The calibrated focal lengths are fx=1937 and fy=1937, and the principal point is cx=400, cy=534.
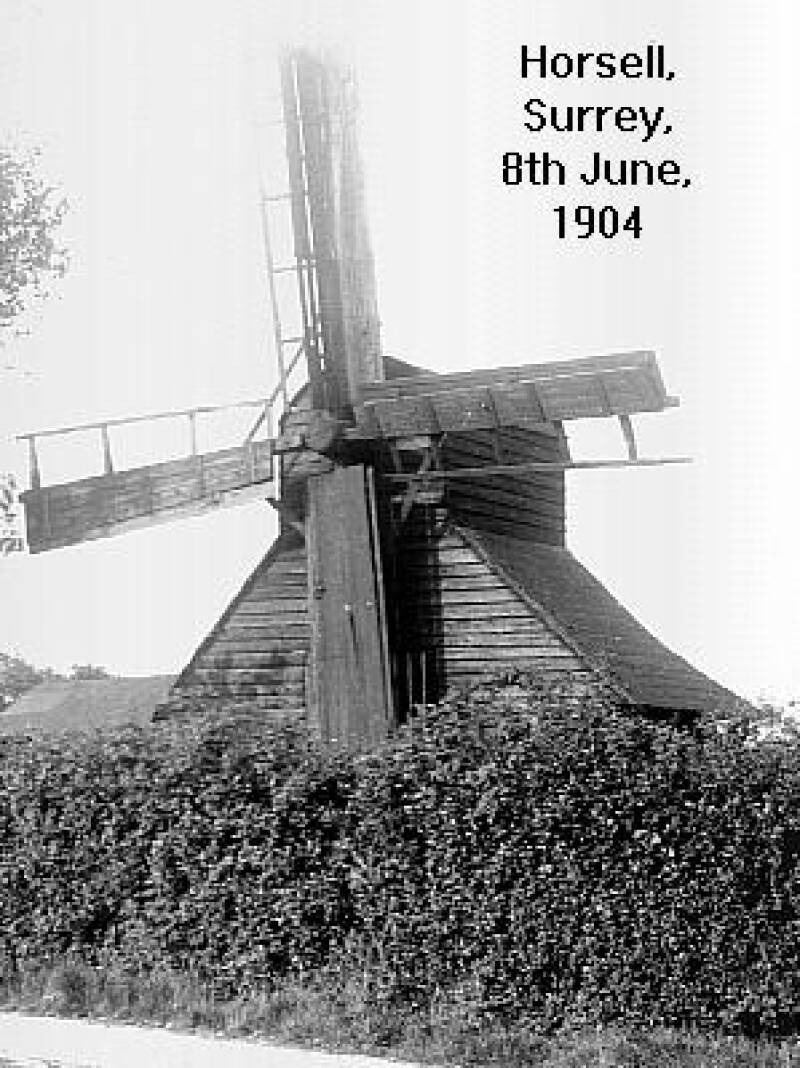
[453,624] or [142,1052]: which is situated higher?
[453,624]

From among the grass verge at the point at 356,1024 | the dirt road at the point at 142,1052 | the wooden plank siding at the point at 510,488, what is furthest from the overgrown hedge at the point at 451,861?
the wooden plank siding at the point at 510,488

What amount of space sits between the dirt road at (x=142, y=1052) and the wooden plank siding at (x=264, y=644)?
353 inches

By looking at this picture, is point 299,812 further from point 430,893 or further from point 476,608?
point 476,608

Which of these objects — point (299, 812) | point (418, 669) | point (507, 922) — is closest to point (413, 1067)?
point (507, 922)

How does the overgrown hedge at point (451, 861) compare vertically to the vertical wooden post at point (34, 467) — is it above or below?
below

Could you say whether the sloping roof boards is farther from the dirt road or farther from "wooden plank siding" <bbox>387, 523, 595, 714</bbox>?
the dirt road

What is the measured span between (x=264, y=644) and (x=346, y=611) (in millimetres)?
2321

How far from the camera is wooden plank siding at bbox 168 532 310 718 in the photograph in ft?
73.7

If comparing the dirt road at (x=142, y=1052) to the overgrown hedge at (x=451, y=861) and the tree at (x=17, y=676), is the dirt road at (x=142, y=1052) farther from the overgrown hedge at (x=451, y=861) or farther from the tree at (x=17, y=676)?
the tree at (x=17, y=676)

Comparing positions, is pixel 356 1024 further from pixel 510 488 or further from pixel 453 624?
pixel 510 488

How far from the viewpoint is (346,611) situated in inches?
816

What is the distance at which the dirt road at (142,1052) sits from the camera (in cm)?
1215

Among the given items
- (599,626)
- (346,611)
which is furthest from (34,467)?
(599,626)

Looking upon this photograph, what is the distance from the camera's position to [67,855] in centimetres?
1504
